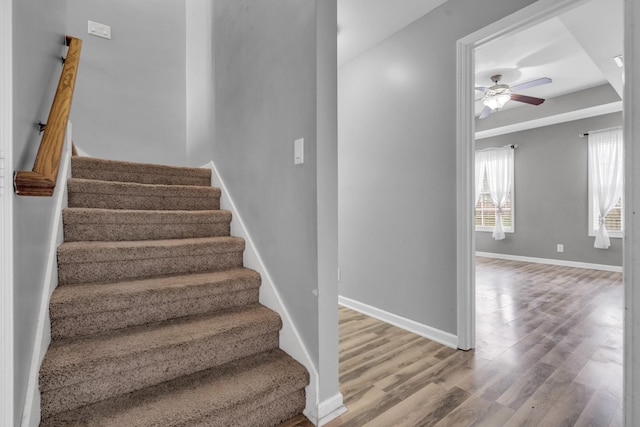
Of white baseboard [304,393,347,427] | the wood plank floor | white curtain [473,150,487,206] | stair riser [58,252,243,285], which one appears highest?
white curtain [473,150,487,206]

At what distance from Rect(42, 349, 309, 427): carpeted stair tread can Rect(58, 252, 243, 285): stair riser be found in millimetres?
680

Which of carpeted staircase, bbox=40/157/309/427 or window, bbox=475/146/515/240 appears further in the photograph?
window, bbox=475/146/515/240

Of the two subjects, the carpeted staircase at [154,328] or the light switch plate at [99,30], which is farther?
the light switch plate at [99,30]

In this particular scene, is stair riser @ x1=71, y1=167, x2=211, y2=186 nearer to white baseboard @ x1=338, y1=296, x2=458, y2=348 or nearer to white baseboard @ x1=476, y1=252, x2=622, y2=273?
white baseboard @ x1=338, y1=296, x2=458, y2=348

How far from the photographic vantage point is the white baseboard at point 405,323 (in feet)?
7.81

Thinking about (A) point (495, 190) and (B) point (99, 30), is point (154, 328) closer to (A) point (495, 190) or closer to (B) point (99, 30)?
(B) point (99, 30)

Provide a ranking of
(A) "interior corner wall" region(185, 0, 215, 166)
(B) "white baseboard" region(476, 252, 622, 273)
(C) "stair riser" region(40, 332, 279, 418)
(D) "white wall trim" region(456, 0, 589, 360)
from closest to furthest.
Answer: (C) "stair riser" region(40, 332, 279, 418) < (D) "white wall trim" region(456, 0, 589, 360) < (A) "interior corner wall" region(185, 0, 215, 166) < (B) "white baseboard" region(476, 252, 622, 273)

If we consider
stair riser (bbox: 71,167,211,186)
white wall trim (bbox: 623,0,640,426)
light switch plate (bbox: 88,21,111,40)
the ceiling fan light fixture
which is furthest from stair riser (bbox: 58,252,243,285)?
the ceiling fan light fixture

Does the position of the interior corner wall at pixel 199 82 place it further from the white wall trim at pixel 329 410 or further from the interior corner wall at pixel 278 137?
the white wall trim at pixel 329 410

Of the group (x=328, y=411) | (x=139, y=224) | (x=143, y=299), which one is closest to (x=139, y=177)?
(x=139, y=224)

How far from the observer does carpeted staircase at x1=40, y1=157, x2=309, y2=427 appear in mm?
1251

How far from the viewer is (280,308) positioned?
1.80 m

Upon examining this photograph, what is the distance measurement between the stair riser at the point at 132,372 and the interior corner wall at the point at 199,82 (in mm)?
1983

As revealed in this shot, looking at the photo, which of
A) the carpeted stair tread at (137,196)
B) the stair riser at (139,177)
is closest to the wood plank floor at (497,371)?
the carpeted stair tread at (137,196)
